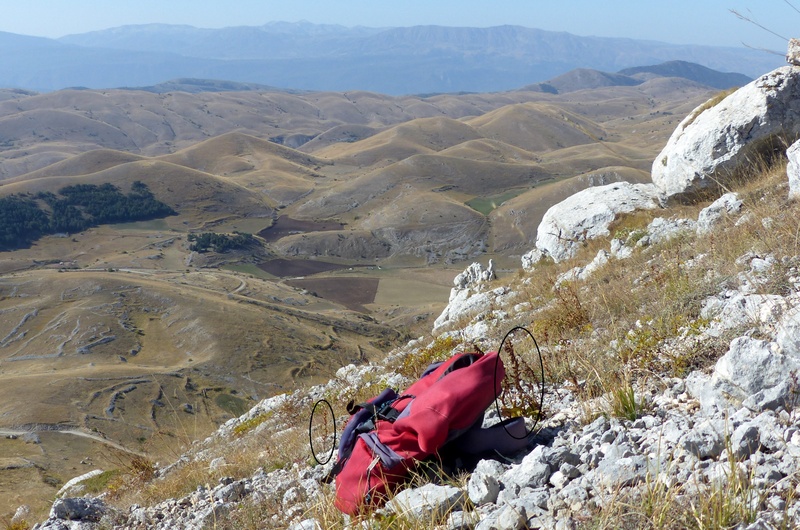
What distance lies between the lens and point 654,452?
3270 mm

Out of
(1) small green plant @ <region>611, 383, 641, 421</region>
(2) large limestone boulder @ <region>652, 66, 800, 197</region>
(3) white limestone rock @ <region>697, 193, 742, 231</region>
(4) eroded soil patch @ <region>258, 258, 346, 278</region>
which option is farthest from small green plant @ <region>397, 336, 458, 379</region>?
(4) eroded soil patch @ <region>258, 258, 346, 278</region>

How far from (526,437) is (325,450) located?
8.70 ft

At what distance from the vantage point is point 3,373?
53.6 m

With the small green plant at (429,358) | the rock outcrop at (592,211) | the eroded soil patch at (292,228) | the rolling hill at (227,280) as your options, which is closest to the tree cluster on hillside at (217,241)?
the rolling hill at (227,280)

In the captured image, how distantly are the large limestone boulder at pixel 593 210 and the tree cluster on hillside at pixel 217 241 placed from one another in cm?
11113

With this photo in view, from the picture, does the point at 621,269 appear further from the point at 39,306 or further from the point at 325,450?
the point at 39,306

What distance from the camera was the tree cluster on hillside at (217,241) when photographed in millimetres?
121875


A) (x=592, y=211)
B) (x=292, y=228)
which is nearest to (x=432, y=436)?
(x=592, y=211)

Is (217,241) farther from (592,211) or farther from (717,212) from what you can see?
(717,212)

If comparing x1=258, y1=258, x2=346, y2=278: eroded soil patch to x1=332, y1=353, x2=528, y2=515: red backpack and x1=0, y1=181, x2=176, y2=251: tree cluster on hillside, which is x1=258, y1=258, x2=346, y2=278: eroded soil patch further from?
x1=332, y1=353, x2=528, y2=515: red backpack

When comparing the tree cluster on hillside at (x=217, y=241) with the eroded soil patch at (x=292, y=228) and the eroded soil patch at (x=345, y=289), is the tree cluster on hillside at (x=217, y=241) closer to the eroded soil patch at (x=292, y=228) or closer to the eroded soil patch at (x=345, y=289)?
the eroded soil patch at (x=292, y=228)

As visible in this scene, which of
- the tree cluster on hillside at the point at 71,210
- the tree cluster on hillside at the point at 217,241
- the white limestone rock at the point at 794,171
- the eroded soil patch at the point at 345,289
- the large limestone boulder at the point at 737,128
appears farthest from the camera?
the tree cluster on hillside at the point at 71,210

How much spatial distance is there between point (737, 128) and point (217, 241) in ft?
394

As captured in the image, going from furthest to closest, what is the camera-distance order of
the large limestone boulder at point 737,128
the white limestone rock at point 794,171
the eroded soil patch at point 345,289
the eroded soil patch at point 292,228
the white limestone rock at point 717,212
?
the eroded soil patch at point 292,228 → the eroded soil patch at point 345,289 → the large limestone boulder at point 737,128 → the white limestone rock at point 717,212 → the white limestone rock at point 794,171
